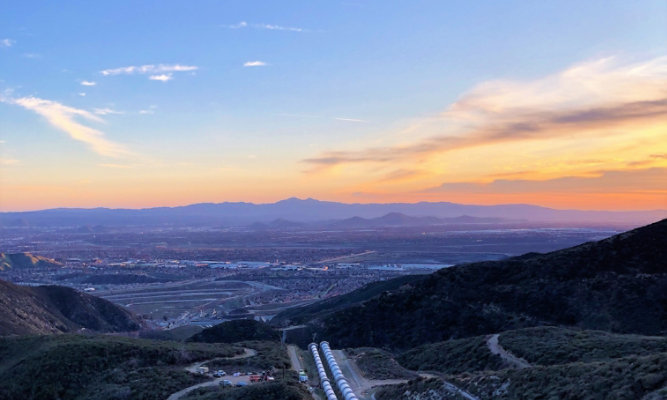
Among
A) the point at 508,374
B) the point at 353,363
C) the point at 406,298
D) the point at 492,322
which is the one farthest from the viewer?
the point at 406,298

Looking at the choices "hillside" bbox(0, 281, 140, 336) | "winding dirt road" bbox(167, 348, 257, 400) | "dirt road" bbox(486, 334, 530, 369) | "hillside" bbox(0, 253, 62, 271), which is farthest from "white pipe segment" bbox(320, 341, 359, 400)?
"hillside" bbox(0, 253, 62, 271)

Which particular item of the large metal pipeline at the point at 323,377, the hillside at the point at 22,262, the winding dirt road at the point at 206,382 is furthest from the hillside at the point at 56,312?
the hillside at the point at 22,262

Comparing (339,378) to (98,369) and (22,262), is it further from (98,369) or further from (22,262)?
Answer: (22,262)

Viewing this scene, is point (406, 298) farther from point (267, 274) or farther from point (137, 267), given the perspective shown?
point (137, 267)

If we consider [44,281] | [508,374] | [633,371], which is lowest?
[44,281]

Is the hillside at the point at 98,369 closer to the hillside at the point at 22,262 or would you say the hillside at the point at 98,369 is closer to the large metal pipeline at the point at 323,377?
the large metal pipeline at the point at 323,377

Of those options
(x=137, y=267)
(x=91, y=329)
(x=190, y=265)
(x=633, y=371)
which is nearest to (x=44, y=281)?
(x=137, y=267)

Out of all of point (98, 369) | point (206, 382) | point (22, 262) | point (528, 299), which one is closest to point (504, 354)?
point (206, 382)
